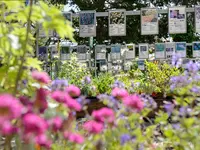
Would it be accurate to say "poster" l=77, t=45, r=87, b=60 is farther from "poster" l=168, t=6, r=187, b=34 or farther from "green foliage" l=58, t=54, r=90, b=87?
"poster" l=168, t=6, r=187, b=34

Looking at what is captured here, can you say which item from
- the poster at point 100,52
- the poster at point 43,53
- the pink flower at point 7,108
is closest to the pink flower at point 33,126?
the pink flower at point 7,108

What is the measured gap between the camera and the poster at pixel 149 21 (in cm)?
646

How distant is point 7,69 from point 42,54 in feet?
17.3

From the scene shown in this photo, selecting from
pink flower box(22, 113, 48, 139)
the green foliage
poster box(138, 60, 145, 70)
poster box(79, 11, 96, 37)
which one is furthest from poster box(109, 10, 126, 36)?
pink flower box(22, 113, 48, 139)

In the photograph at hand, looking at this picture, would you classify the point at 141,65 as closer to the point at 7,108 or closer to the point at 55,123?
the point at 55,123

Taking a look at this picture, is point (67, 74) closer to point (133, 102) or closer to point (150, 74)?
point (150, 74)

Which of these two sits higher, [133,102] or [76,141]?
[133,102]

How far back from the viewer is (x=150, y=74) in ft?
23.0

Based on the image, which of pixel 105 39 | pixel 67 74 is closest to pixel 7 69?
pixel 67 74

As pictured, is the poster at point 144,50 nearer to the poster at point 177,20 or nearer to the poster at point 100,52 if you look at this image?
the poster at point 100,52

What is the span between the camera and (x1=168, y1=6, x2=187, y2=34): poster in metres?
6.36

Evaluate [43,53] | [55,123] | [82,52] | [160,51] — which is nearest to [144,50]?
[160,51]

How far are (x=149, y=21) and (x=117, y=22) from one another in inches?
17.6

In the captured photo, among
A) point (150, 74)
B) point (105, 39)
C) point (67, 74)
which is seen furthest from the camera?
point (105, 39)
